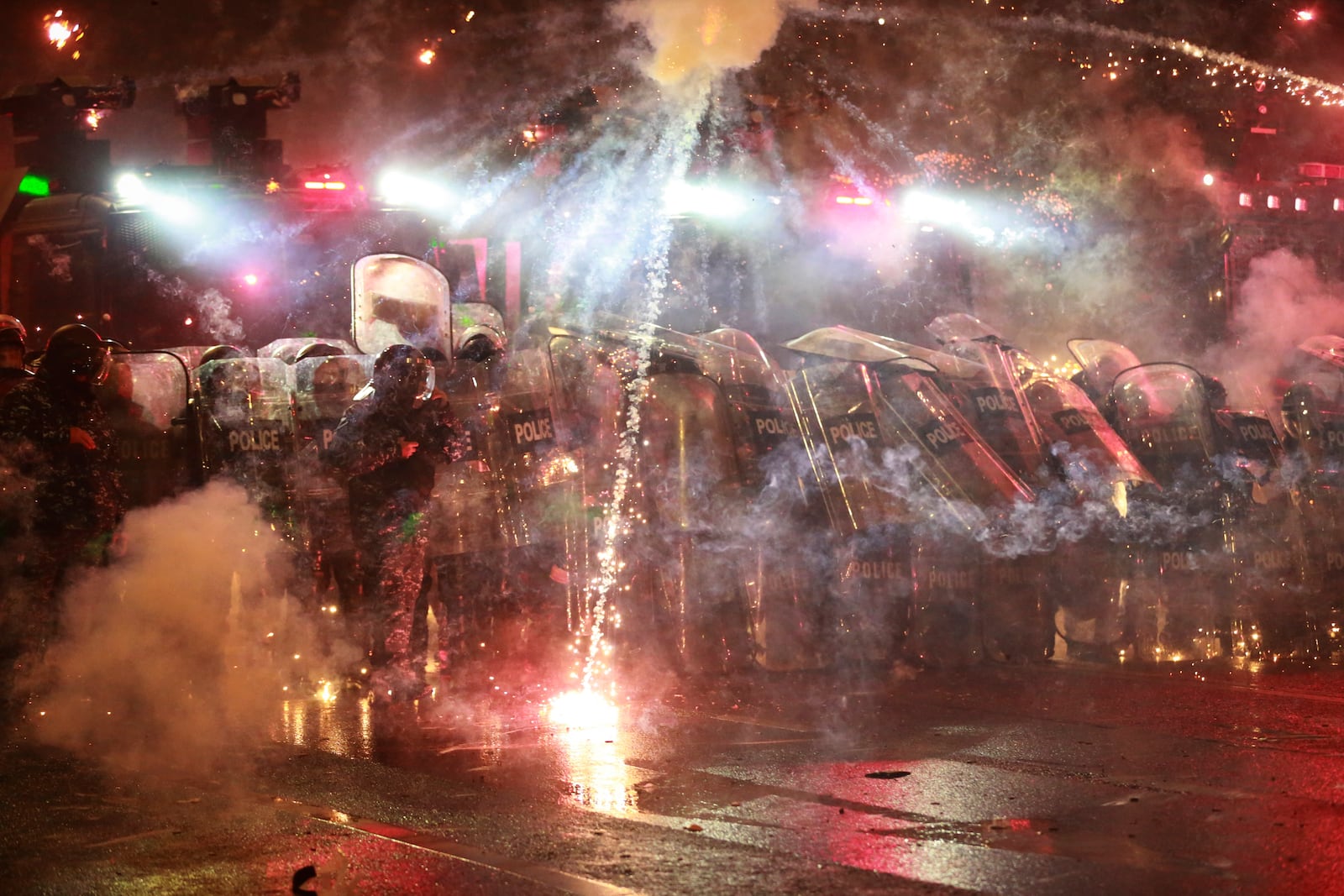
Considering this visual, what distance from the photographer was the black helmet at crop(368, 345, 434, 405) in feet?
23.5

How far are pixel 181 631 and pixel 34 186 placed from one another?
354 inches

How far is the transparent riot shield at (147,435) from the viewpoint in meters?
7.34

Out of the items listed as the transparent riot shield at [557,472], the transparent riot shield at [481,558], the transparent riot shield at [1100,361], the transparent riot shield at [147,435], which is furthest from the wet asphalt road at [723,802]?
the transparent riot shield at [1100,361]

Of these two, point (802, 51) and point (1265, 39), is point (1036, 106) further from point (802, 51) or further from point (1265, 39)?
point (802, 51)

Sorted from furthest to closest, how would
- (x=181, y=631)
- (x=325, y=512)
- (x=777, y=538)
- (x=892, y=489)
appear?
(x=892, y=489) → (x=777, y=538) → (x=325, y=512) → (x=181, y=631)

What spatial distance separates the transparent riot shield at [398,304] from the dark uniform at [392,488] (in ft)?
10.0

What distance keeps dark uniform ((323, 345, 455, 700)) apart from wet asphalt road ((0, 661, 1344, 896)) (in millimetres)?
448

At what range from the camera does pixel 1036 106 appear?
55.3 feet

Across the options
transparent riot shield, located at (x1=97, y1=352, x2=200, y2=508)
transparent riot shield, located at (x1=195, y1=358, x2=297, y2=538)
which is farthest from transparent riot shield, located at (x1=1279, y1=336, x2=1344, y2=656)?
transparent riot shield, located at (x1=97, y1=352, x2=200, y2=508)

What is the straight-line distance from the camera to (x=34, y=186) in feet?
45.3

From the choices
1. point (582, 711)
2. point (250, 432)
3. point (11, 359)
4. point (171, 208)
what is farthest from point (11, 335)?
point (171, 208)

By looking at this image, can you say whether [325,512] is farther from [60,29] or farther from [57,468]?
[60,29]

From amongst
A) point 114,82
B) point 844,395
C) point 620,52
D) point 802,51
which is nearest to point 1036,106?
point 802,51

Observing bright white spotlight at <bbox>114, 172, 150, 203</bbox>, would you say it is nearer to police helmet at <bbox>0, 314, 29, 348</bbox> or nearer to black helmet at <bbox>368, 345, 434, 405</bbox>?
police helmet at <bbox>0, 314, 29, 348</bbox>
